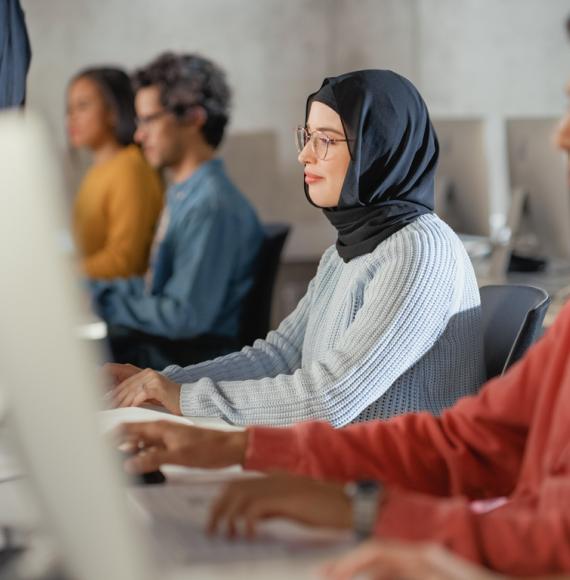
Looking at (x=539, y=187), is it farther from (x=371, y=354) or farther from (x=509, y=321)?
(x=371, y=354)

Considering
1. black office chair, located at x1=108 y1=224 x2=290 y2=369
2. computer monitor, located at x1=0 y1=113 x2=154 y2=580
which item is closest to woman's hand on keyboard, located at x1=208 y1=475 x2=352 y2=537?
computer monitor, located at x1=0 y1=113 x2=154 y2=580

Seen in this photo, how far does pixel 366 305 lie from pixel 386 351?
86 mm

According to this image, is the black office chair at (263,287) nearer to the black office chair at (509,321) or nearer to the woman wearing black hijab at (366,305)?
the woman wearing black hijab at (366,305)

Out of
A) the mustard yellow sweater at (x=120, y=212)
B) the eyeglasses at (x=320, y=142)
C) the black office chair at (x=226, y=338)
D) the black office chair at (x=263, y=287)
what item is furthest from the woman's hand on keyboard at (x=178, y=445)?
the mustard yellow sweater at (x=120, y=212)

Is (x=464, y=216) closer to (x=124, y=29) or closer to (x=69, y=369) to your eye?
(x=124, y=29)

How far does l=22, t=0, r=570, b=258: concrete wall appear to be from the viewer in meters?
5.37

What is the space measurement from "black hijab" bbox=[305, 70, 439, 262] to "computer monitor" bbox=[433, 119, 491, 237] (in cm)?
157

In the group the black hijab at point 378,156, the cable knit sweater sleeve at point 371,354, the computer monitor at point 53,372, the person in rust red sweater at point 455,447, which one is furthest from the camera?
the black hijab at point 378,156

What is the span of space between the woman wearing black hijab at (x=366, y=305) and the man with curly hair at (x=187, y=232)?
0.95 metres

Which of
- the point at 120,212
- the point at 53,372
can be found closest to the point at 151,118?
the point at 120,212

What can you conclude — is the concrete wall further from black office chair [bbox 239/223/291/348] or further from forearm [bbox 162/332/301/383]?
forearm [bbox 162/332/301/383]

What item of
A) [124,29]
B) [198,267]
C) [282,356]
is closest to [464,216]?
[198,267]

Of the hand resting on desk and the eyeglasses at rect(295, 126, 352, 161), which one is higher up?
the eyeglasses at rect(295, 126, 352, 161)

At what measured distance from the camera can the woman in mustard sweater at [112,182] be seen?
3.61 m
